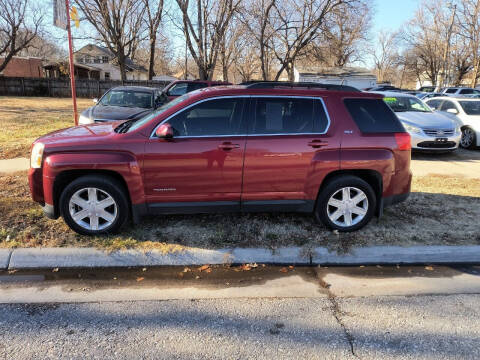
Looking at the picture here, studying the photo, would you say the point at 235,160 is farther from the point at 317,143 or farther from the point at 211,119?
A: the point at 317,143

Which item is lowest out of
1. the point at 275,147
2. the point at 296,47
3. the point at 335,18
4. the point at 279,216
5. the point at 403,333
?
the point at 403,333

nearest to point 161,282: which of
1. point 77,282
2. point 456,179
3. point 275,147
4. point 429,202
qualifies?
point 77,282

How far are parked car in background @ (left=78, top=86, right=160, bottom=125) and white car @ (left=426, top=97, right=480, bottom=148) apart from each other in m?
9.32

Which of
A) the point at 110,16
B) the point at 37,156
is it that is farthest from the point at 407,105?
the point at 110,16

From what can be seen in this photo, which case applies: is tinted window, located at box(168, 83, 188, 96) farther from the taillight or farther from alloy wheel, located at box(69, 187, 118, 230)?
the taillight

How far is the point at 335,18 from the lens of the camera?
26.6m

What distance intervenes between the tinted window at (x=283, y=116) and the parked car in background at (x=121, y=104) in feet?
16.9

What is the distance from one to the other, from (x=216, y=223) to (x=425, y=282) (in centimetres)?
247

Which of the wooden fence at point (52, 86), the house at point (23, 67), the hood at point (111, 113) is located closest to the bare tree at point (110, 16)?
Answer: the wooden fence at point (52, 86)

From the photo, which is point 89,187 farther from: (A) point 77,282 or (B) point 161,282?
(B) point 161,282

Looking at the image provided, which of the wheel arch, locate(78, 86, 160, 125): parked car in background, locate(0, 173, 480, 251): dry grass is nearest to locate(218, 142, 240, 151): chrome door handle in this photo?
locate(0, 173, 480, 251): dry grass

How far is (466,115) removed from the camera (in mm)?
11195

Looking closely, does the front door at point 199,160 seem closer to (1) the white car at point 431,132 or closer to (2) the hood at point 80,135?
(2) the hood at point 80,135

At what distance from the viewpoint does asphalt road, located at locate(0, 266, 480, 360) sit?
8.58 feet
